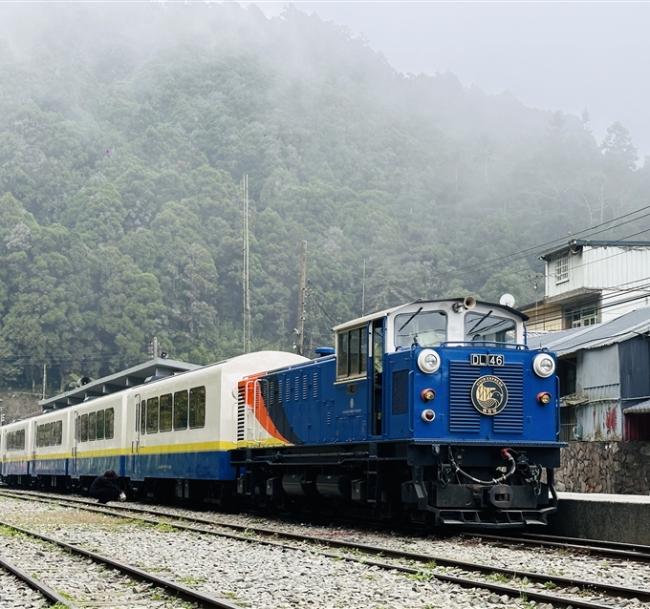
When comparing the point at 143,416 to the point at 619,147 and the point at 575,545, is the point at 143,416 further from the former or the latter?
the point at 619,147

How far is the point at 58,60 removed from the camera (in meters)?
189

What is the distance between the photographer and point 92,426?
3294 cm

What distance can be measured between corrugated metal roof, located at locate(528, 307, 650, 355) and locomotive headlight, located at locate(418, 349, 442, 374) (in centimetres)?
1728

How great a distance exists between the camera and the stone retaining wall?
98.2 feet

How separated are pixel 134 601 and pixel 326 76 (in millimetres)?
194980

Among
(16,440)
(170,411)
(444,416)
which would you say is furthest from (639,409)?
(16,440)

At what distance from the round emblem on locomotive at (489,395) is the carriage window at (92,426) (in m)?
19.4

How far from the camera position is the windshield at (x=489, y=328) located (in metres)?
16.1

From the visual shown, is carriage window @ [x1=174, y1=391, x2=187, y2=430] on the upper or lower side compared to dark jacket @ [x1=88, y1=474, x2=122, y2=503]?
upper

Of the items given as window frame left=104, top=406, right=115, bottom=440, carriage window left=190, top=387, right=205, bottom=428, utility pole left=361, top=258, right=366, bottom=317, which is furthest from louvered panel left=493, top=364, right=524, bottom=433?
utility pole left=361, top=258, right=366, bottom=317

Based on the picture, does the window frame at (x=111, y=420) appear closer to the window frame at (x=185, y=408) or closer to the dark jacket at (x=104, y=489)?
the dark jacket at (x=104, y=489)

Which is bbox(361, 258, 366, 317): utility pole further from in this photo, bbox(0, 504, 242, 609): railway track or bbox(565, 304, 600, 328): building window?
bbox(0, 504, 242, 609): railway track

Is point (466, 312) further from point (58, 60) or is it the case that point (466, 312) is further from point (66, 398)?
point (58, 60)

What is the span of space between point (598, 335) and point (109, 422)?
1554cm
